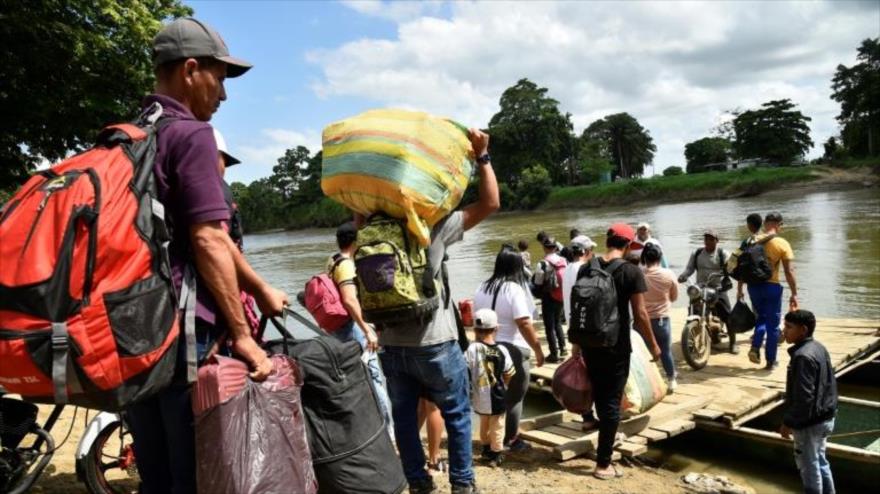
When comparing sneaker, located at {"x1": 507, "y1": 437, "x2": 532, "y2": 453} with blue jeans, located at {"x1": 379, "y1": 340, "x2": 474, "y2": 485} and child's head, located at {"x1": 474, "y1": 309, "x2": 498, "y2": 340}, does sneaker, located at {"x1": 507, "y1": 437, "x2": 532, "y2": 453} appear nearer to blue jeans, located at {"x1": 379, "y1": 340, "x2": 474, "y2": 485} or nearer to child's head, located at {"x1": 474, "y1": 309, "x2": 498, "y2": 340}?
child's head, located at {"x1": 474, "y1": 309, "x2": 498, "y2": 340}

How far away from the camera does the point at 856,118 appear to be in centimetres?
6412

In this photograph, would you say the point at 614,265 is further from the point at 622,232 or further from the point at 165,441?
the point at 165,441

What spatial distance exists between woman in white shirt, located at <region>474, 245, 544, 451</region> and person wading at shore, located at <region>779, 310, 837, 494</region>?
1793 mm

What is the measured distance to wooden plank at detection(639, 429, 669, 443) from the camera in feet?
17.4

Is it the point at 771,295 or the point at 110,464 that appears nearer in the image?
the point at 110,464

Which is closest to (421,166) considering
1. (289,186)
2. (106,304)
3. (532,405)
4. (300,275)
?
(106,304)

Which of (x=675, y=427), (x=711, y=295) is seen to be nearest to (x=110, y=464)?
(x=675, y=427)

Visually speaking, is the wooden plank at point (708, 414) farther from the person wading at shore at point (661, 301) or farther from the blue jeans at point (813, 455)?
the blue jeans at point (813, 455)

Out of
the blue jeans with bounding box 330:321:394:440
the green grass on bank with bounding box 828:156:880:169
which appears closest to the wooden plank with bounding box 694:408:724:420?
the blue jeans with bounding box 330:321:394:440

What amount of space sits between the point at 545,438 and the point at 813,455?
1.97 meters

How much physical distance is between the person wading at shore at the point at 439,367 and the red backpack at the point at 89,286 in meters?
1.54

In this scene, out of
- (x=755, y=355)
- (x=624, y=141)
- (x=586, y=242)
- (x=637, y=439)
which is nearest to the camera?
(x=637, y=439)

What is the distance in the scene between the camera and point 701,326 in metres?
7.62

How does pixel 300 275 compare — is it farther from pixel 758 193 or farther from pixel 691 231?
pixel 758 193
